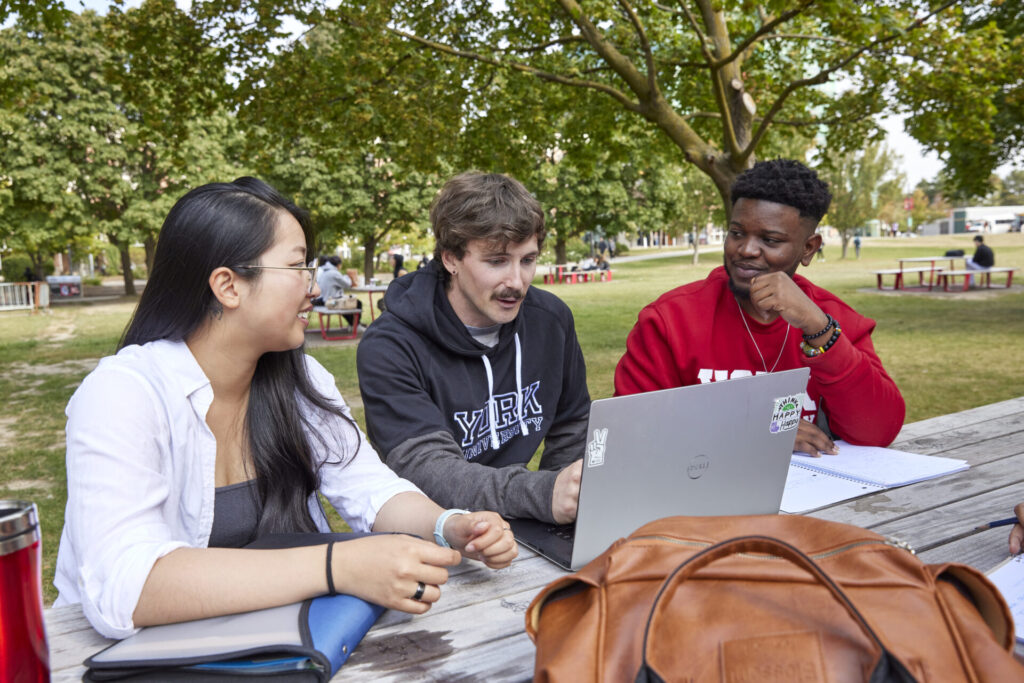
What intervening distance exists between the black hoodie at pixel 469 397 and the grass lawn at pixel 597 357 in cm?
254

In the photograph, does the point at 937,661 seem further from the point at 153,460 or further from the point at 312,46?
the point at 312,46

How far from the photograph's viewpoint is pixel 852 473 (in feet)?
7.11

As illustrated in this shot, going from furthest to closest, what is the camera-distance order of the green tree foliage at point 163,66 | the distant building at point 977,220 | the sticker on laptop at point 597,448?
the distant building at point 977,220, the green tree foliage at point 163,66, the sticker on laptop at point 597,448

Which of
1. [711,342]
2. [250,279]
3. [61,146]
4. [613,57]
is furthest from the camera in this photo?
[61,146]

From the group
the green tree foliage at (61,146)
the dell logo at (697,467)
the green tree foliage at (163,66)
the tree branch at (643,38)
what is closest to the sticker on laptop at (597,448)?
the dell logo at (697,467)

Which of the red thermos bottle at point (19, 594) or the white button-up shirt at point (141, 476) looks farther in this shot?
the white button-up shirt at point (141, 476)

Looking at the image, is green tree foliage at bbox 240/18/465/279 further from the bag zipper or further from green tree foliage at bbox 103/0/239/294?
the bag zipper

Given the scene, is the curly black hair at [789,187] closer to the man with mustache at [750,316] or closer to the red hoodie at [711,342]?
the man with mustache at [750,316]

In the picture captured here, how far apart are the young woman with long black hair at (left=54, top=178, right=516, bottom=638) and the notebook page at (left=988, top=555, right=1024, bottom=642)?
88cm

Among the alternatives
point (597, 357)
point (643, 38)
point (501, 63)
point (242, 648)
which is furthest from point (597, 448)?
point (597, 357)

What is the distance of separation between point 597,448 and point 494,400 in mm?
1153

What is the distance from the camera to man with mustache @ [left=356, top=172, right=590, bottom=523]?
2.09m

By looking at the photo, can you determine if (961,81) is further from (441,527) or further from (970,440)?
(441,527)

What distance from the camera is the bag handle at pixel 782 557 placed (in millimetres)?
854
